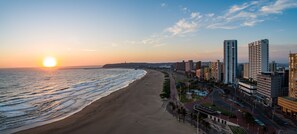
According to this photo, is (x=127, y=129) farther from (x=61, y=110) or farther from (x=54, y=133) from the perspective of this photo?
(x=61, y=110)

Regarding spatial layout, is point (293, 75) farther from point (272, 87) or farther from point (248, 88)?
point (248, 88)

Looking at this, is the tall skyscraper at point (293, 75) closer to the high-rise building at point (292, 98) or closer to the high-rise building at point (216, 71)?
the high-rise building at point (292, 98)

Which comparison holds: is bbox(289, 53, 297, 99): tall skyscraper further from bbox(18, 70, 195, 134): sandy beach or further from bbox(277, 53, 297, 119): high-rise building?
bbox(18, 70, 195, 134): sandy beach

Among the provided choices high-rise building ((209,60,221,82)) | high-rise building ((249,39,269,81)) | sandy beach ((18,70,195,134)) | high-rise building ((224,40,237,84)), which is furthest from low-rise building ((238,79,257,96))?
sandy beach ((18,70,195,134))

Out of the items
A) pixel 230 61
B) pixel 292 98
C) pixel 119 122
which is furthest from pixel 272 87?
pixel 119 122

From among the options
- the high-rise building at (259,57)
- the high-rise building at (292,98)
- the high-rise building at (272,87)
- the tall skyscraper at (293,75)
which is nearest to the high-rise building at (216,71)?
the high-rise building at (259,57)
